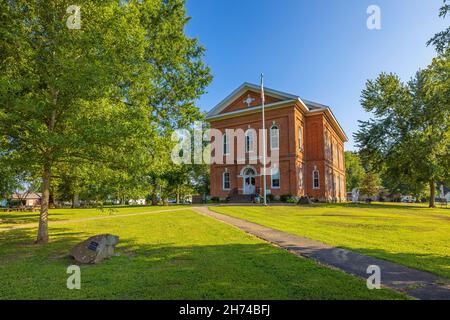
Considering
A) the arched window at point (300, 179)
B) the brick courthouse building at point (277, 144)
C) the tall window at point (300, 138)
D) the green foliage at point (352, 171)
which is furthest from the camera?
the green foliage at point (352, 171)

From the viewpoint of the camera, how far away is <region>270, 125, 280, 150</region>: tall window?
33.6m

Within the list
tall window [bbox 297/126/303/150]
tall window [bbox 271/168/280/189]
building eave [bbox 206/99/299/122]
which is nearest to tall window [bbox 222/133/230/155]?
building eave [bbox 206/99/299/122]

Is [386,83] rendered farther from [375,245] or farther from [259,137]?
[375,245]

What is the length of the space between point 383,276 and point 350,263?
0.95m

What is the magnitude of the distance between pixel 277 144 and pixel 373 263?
27.7 m

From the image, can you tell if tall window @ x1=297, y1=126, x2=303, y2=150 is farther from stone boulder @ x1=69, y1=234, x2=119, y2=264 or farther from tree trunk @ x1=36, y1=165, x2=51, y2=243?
stone boulder @ x1=69, y1=234, x2=119, y2=264

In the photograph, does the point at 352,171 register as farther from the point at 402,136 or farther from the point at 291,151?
the point at 291,151

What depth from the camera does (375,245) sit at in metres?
8.45

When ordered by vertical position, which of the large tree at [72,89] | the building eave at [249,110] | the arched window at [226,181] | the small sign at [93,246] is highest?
the building eave at [249,110]

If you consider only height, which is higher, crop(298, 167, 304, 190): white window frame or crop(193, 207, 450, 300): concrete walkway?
crop(298, 167, 304, 190): white window frame

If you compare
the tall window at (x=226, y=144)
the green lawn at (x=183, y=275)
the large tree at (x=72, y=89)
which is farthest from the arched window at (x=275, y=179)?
the green lawn at (x=183, y=275)

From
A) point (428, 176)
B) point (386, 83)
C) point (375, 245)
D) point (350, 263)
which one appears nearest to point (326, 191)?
point (428, 176)

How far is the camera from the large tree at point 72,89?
830cm

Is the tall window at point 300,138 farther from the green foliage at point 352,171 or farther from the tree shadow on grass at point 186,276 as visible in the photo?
the green foliage at point 352,171
